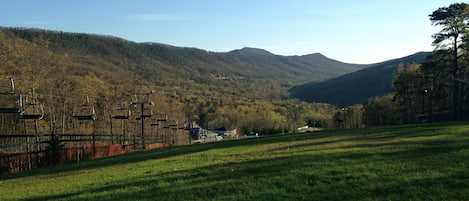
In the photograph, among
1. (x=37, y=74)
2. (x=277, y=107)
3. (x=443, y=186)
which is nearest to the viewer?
(x=443, y=186)

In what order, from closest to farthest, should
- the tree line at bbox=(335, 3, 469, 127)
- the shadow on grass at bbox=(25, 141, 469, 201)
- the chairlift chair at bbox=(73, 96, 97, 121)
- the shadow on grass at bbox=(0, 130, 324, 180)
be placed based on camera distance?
the shadow on grass at bbox=(25, 141, 469, 201)
the shadow on grass at bbox=(0, 130, 324, 180)
the chairlift chair at bbox=(73, 96, 97, 121)
the tree line at bbox=(335, 3, 469, 127)

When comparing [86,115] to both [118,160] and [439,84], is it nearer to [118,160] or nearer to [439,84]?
[118,160]

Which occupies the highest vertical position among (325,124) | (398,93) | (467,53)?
(467,53)

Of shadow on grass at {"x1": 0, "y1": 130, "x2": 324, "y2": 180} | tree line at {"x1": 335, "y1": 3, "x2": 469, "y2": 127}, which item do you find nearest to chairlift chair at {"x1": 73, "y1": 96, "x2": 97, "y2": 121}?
shadow on grass at {"x1": 0, "y1": 130, "x2": 324, "y2": 180}

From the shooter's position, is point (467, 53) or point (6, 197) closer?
point (6, 197)

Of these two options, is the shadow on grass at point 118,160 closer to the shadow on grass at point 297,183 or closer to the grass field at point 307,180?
the grass field at point 307,180

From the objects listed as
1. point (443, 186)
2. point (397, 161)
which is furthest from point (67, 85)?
point (443, 186)

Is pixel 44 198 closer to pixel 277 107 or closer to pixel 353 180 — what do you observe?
pixel 353 180

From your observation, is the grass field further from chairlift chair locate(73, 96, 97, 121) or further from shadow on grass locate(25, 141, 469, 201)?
chairlift chair locate(73, 96, 97, 121)

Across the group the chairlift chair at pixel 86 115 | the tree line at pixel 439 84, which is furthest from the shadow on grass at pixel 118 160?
the tree line at pixel 439 84

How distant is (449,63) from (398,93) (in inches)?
670

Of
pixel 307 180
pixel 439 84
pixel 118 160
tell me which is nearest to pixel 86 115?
pixel 118 160

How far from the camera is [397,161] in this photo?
13.7 metres

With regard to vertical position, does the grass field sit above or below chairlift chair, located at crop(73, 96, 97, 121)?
below
